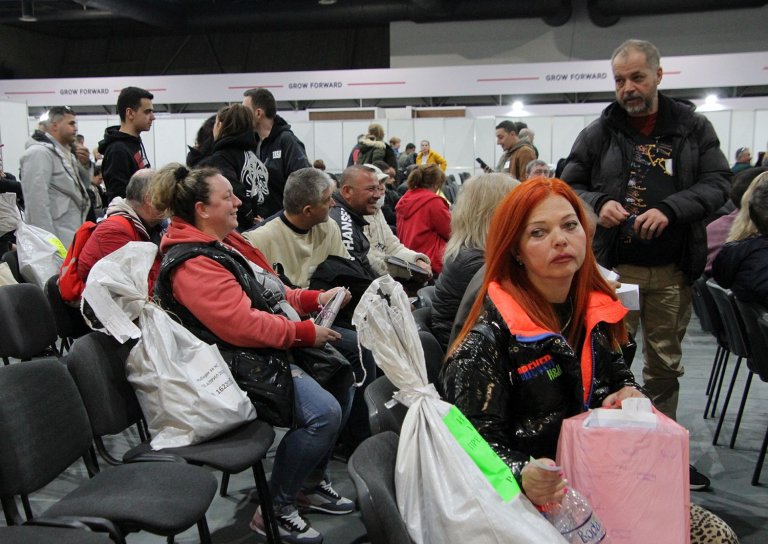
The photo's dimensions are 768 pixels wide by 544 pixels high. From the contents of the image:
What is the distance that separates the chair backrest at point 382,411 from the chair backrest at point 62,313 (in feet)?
7.49

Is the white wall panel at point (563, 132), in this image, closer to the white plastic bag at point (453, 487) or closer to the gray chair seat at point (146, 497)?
the gray chair seat at point (146, 497)

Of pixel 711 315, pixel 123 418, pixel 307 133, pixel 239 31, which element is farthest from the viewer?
pixel 239 31

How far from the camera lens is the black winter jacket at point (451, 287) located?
252 cm

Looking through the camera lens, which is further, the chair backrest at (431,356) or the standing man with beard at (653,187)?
the standing man with beard at (653,187)

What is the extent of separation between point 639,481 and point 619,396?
0.32 metres

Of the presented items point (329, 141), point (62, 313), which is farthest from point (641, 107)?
point (329, 141)

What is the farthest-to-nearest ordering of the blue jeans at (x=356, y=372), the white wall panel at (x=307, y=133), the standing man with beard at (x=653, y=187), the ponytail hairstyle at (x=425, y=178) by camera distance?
the white wall panel at (x=307, y=133), the ponytail hairstyle at (x=425, y=178), the blue jeans at (x=356, y=372), the standing man with beard at (x=653, y=187)

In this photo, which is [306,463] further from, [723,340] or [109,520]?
[723,340]

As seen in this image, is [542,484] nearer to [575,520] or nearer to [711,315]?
[575,520]

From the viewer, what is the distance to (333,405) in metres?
2.37

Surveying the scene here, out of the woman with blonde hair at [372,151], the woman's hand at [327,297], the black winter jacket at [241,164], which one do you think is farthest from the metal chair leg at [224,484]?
the woman with blonde hair at [372,151]

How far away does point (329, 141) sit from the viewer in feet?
34.0

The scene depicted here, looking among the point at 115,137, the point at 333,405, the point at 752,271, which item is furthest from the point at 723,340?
the point at 115,137

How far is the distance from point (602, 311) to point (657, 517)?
0.47m
